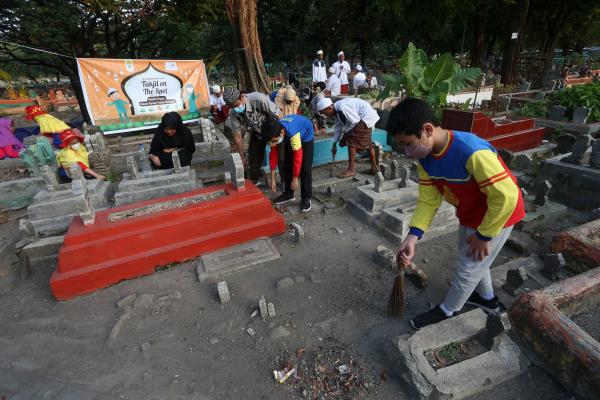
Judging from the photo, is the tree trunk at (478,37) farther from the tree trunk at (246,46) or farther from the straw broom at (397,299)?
the straw broom at (397,299)

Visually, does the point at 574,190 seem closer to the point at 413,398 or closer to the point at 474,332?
the point at 474,332

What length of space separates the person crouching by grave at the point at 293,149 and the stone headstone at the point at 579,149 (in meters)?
4.08

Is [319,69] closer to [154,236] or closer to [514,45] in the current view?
[514,45]

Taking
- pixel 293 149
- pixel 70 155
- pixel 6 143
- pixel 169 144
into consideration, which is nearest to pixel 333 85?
pixel 169 144

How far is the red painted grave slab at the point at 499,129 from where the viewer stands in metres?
6.34

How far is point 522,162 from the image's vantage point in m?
5.72

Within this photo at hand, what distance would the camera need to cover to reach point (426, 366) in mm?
2219

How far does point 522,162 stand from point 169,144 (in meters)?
6.33

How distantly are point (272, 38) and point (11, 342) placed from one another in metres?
26.1

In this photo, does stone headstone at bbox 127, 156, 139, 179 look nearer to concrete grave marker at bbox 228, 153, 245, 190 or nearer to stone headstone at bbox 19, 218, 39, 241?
stone headstone at bbox 19, 218, 39, 241

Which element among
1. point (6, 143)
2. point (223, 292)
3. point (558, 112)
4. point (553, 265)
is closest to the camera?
point (553, 265)

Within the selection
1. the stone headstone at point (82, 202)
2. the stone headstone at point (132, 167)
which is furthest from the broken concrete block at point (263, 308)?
the stone headstone at point (132, 167)

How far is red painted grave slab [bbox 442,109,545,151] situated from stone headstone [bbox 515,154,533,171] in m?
0.70

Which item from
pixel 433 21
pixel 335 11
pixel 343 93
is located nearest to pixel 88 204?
pixel 343 93
